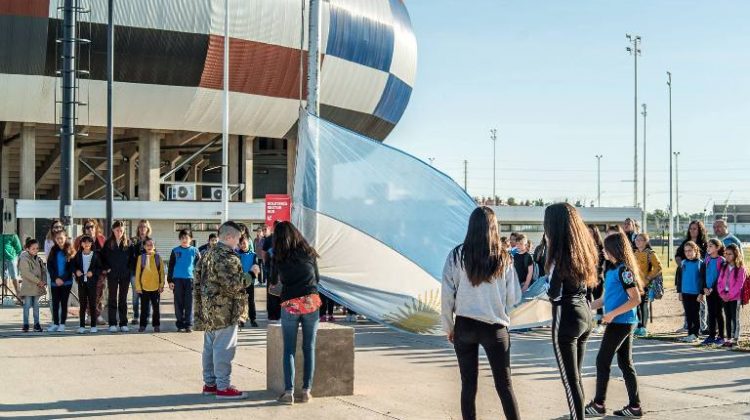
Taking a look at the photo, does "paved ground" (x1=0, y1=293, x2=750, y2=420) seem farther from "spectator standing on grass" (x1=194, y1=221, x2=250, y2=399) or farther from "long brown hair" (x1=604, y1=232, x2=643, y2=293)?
"long brown hair" (x1=604, y1=232, x2=643, y2=293)

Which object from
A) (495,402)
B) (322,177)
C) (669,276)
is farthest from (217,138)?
(495,402)

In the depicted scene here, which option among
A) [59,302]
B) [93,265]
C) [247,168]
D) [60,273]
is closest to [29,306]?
[59,302]

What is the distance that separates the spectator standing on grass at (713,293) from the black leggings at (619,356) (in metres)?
6.22

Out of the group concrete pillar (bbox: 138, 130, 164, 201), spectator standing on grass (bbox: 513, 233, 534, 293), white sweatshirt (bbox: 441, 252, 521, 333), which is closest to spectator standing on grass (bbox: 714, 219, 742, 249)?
spectator standing on grass (bbox: 513, 233, 534, 293)

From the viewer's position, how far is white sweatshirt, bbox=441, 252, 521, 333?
693cm

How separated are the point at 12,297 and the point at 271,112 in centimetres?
2126

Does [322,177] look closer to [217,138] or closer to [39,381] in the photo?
[39,381]

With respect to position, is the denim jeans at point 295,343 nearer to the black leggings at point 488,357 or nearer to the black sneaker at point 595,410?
the black leggings at point 488,357

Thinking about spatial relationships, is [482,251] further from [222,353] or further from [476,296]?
[222,353]

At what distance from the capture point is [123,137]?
45.0 metres

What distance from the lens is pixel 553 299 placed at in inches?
295

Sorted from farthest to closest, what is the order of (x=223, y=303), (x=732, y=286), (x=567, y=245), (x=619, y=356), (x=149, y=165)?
(x=149, y=165), (x=732, y=286), (x=223, y=303), (x=619, y=356), (x=567, y=245)

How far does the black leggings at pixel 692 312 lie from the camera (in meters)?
14.8

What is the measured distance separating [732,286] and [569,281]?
7678 millimetres
